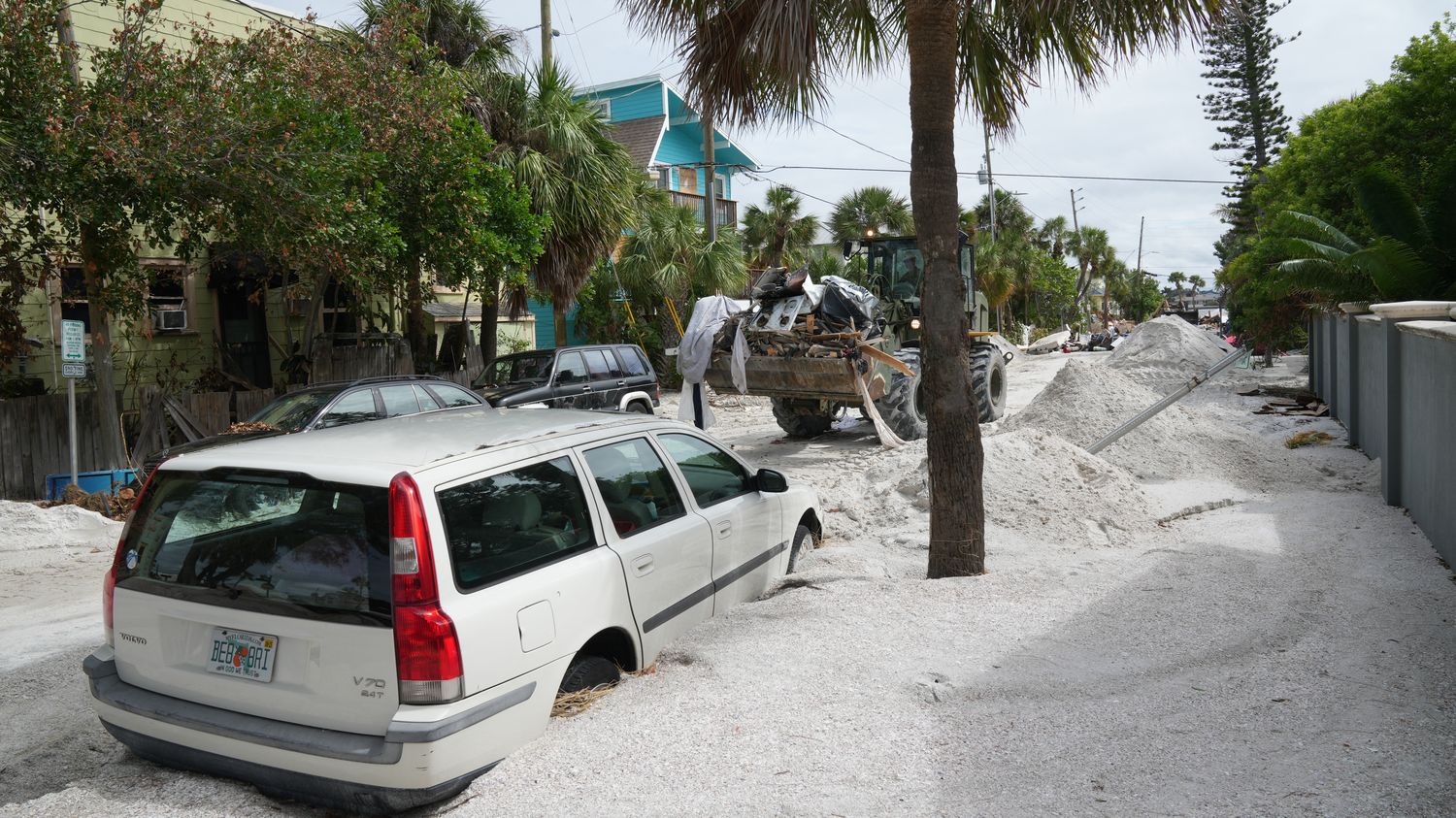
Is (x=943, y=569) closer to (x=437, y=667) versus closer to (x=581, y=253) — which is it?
(x=437, y=667)

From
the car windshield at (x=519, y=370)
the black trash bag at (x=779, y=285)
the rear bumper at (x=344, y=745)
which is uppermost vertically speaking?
the black trash bag at (x=779, y=285)

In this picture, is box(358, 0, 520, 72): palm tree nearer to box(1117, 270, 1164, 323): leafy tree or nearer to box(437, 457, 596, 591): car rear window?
box(437, 457, 596, 591): car rear window

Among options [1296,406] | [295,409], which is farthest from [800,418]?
[1296,406]

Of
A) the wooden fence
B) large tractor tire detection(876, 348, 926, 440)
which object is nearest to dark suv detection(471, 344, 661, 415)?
large tractor tire detection(876, 348, 926, 440)

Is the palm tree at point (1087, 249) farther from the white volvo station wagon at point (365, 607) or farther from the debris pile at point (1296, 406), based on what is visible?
the white volvo station wagon at point (365, 607)

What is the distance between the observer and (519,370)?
16.2 meters

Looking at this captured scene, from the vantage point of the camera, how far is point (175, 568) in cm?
393

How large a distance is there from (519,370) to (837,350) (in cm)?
518

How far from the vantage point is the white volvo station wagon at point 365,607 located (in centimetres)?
351

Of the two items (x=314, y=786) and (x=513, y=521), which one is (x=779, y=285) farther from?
(x=314, y=786)

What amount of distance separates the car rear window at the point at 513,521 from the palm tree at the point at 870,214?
3839 centimetres

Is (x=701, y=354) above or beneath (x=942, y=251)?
beneath

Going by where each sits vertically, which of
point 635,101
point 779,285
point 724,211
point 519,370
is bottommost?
point 519,370

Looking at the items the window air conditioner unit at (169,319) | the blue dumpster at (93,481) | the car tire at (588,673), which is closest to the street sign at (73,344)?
the blue dumpster at (93,481)
